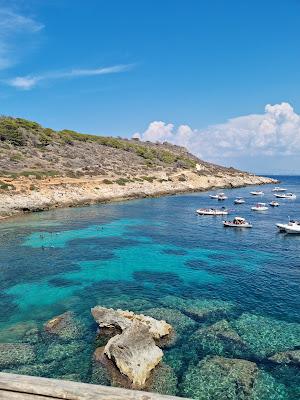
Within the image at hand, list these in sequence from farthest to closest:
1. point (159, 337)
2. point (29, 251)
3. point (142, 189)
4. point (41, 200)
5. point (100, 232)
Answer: point (142, 189) < point (41, 200) < point (100, 232) < point (29, 251) < point (159, 337)

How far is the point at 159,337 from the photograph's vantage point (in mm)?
24812

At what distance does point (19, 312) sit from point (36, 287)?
19.0ft

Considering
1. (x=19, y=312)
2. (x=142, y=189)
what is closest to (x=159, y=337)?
(x=19, y=312)

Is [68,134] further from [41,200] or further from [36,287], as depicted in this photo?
[36,287]

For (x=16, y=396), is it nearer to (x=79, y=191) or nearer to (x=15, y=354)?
(x=15, y=354)

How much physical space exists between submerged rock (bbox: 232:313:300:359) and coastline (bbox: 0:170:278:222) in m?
58.4

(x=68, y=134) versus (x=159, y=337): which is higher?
(x=68, y=134)

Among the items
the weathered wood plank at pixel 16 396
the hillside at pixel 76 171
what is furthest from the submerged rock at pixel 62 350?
the hillside at pixel 76 171

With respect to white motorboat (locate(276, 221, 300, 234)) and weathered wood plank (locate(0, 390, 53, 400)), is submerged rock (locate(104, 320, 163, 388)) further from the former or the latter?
white motorboat (locate(276, 221, 300, 234))

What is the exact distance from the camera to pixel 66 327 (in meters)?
27.1

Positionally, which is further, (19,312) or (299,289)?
(299,289)

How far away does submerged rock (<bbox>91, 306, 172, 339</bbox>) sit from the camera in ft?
81.4

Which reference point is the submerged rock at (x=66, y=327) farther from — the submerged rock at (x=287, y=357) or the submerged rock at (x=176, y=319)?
the submerged rock at (x=287, y=357)

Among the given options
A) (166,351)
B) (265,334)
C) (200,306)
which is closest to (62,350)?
(166,351)
